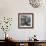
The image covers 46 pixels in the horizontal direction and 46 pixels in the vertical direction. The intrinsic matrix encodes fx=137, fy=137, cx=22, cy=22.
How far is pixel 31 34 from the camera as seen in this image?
491 cm

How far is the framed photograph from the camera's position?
4926 mm

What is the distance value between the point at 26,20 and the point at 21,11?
1.22 ft

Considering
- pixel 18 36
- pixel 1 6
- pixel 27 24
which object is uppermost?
pixel 1 6

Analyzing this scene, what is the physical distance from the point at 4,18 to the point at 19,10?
605mm

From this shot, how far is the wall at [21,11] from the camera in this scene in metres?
4.88

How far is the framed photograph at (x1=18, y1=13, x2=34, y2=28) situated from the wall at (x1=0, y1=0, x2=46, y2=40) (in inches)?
4.2

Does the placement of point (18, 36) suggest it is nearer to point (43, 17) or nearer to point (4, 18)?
point (4, 18)

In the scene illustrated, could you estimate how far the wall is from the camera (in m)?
4.88

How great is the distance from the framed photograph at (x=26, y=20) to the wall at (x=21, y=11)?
0.11 m

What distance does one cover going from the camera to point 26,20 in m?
4.96

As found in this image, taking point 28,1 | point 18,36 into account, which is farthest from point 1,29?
point 28,1

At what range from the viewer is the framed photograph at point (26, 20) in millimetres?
4926

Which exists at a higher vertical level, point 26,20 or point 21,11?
point 21,11

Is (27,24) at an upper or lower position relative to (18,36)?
upper
